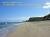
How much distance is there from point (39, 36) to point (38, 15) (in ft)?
5.83

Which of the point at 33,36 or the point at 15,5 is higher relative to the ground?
the point at 15,5

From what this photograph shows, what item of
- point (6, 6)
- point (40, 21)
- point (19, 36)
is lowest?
point (40, 21)

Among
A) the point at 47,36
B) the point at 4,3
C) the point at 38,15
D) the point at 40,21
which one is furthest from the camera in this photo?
the point at 40,21

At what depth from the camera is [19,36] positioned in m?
3.22

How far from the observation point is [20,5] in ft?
14.5

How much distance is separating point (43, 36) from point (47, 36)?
10 centimetres

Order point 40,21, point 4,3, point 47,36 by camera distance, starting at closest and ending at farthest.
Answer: point 47,36, point 4,3, point 40,21

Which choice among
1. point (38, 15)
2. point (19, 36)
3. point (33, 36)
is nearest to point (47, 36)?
point (33, 36)

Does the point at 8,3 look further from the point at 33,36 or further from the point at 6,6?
the point at 33,36

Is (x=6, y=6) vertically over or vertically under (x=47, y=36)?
over

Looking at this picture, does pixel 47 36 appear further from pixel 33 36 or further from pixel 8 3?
pixel 8 3

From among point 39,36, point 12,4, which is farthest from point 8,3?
point 39,36

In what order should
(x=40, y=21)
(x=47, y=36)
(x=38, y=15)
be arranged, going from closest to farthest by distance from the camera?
(x=47, y=36), (x=38, y=15), (x=40, y=21)

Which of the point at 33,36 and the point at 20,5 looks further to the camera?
the point at 20,5
